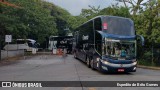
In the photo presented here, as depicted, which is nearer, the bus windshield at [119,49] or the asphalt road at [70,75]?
the asphalt road at [70,75]

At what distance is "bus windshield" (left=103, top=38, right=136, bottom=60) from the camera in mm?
21250

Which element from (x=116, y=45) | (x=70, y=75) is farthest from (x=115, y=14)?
(x=70, y=75)

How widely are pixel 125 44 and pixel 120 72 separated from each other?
2149mm

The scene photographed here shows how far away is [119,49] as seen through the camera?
21.3m

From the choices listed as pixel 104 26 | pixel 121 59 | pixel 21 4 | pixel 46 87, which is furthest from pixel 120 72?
pixel 21 4

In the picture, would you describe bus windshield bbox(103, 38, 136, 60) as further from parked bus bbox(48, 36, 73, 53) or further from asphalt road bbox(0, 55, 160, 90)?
parked bus bbox(48, 36, 73, 53)

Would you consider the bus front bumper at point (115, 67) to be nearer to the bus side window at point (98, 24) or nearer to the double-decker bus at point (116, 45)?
the double-decker bus at point (116, 45)

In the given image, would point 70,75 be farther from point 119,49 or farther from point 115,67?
→ point 119,49

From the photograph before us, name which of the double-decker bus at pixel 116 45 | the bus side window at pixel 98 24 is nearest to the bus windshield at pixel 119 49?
the double-decker bus at pixel 116 45

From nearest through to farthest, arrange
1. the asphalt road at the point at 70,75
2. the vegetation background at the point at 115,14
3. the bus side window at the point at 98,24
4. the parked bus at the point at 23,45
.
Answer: the asphalt road at the point at 70,75 < the bus side window at the point at 98,24 < the vegetation background at the point at 115,14 < the parked bus at the point at 23,45

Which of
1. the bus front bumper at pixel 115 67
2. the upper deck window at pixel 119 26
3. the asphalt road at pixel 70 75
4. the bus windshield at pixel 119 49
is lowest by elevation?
the asphalt road at pixel 70 75

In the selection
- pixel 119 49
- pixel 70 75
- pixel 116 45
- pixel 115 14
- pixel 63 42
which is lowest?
pixel 70 75

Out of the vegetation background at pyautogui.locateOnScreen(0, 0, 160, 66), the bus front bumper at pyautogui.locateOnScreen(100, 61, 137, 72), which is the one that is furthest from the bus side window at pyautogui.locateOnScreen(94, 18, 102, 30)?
the vegetation background at pyautogui.locateOnScreen(0, 0, 160, 66)

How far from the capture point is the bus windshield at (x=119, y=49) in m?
21.2
